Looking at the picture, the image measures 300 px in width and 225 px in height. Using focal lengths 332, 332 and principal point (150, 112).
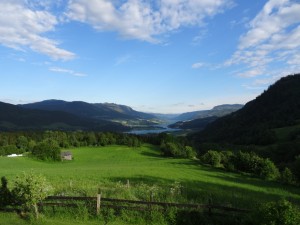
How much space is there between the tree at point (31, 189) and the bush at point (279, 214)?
46.9 ft

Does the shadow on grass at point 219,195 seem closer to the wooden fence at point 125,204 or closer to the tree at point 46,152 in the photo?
the wooden fence at point 125,204

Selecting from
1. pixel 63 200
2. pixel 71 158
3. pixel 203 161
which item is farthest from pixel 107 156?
pixel 63 200

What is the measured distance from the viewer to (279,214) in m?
16.7

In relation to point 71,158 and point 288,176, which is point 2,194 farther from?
point 71,158

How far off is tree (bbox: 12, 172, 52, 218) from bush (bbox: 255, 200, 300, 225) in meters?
14.3

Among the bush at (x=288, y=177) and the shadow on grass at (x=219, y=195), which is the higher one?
the shadow on grass at (x=219, y=195)

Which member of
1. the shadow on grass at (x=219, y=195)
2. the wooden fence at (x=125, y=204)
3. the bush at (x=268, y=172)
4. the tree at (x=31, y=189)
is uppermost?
the tree at (x=31, y=189)

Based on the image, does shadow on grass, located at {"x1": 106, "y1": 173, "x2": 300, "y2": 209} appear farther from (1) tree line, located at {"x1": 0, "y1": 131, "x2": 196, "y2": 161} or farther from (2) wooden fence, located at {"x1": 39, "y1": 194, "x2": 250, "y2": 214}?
(1) tree line, located at {"x1": 0, "y1": 131, "x2": 196, "y2": 161}

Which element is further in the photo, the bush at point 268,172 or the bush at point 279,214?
the bush at point 268,172

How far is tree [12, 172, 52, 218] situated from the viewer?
74.2ft

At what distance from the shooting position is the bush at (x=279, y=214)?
53.9 feet

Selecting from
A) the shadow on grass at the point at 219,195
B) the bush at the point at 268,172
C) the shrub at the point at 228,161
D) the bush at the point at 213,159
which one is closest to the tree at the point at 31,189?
the shadow on grass at the point at 219,195

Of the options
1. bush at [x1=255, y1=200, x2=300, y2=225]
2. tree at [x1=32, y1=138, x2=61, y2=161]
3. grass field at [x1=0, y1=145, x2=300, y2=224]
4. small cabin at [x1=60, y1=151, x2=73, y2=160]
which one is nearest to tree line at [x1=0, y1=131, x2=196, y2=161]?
grass field at [x1=0, y1=145, x2=300, y2=224]

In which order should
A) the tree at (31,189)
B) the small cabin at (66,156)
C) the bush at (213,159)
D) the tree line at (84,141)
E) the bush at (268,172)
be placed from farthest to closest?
the tree line at (84,141) < the small cabin at (66,156) < the bush at (213,159) < the bush at (268,172) < the tree at (31,189)
